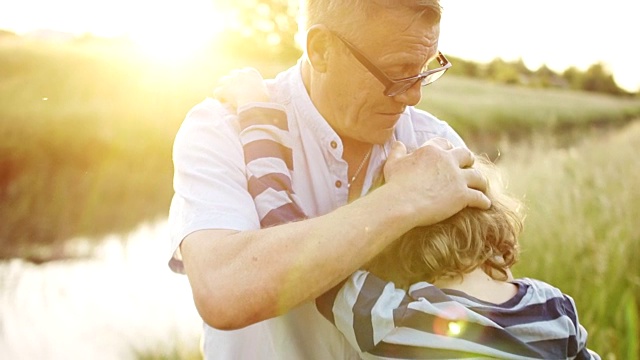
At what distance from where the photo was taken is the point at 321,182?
1949 millimetres

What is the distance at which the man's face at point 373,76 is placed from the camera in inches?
76.0

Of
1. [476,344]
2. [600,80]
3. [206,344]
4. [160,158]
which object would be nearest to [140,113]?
[160,158]

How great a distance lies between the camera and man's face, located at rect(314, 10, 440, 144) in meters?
1.93

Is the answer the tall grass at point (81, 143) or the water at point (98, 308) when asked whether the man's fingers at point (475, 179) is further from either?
the tall grass at point (81, 143)

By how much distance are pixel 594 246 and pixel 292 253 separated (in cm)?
288

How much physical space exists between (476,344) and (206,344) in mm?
777

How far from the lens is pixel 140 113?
9.41 m

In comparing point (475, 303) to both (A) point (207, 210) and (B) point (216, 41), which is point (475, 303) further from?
(B) point (216, 41)

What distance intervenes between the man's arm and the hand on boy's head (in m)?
0.44

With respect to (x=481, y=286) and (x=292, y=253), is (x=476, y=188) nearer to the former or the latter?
(x=481, y=286)

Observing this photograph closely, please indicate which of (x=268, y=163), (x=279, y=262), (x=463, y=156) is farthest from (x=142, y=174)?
(x=279, y=262)

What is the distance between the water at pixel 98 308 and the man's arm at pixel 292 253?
2.40m

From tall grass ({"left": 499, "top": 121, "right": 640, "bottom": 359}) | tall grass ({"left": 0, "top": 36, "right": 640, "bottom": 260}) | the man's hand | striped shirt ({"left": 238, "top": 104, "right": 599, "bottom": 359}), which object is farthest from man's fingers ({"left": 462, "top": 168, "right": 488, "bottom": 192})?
tall grass ({"left": 0, "top": 36, "right": 640, "bottom": 260})

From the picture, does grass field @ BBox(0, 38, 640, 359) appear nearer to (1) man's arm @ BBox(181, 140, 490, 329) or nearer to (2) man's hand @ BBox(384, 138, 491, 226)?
(2) man's hand @ BBox(384, 138, 491, 226)
